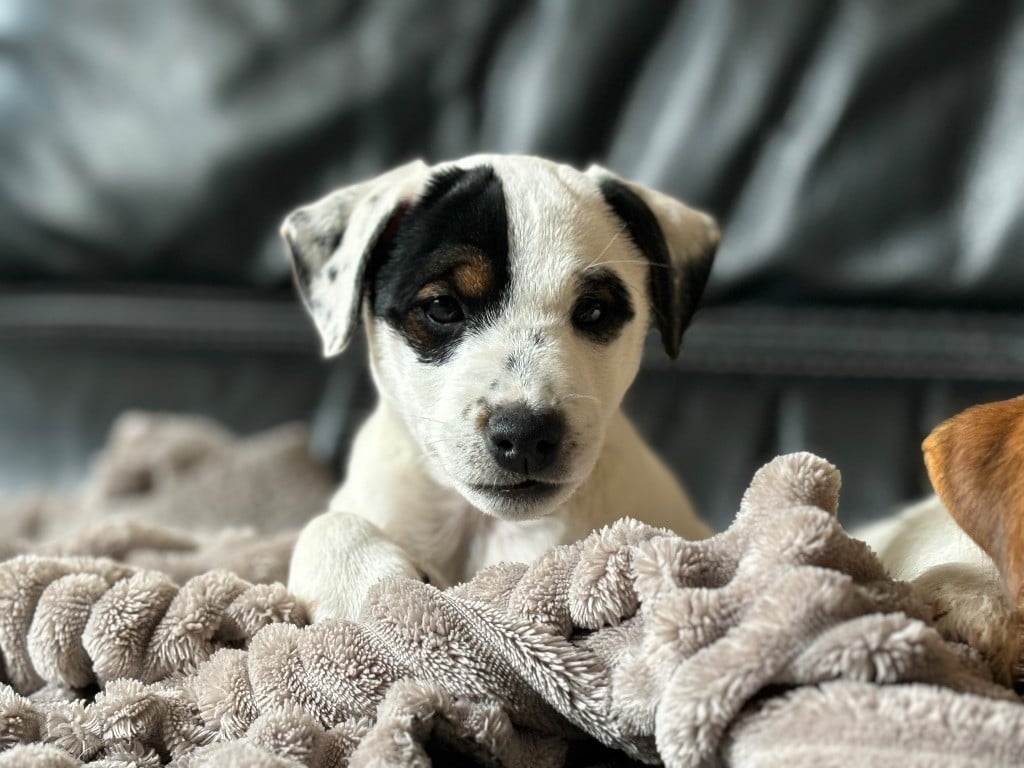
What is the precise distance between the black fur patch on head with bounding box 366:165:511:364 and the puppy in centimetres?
54

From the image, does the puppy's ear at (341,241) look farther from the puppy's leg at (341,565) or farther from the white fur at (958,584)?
the white fur at (958,584)

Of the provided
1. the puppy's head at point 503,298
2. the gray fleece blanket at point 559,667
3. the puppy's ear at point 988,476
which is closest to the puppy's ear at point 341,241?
the puppy's head at point 503,298

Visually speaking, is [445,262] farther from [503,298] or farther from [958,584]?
[958,584]

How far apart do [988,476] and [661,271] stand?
1.96ft

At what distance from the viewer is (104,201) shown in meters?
2.45

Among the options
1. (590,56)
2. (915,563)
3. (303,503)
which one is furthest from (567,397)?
(590,56)

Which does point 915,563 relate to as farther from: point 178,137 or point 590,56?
point 178,137

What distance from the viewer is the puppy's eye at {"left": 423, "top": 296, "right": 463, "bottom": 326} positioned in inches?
52.2

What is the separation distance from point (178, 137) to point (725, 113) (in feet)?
3.91

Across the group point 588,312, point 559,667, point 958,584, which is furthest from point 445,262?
point 958,584

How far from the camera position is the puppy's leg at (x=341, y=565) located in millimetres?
1201

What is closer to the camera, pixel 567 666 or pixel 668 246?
pixel 567 666

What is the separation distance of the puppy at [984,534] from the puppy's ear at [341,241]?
72 centimetres

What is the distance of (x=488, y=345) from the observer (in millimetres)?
1280
